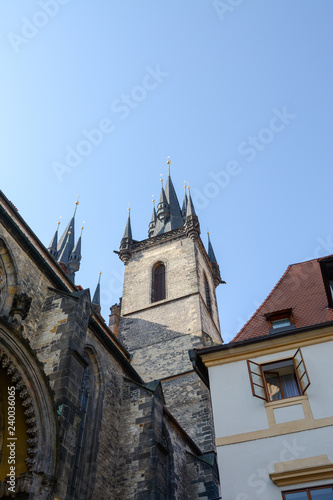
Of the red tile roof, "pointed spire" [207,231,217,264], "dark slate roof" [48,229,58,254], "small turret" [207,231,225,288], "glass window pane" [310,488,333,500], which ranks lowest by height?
"glass window pane" [310,488,333,500]

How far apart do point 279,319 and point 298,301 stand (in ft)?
2.86

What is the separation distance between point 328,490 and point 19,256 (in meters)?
8.19

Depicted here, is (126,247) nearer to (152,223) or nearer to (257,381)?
(152,223)

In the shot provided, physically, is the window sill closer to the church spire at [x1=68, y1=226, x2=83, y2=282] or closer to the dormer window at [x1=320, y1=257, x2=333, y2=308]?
the dormer window at [x1=320, y1=257, x2=333, y2=308]

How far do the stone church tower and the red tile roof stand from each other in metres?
8.52

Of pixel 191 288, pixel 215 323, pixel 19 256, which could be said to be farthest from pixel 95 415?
pixel 215 323

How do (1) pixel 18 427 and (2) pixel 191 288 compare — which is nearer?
(1) pixel 18 427

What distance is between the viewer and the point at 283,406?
8234mm

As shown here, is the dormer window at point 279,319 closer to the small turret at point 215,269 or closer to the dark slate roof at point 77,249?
the small turret at point 215,269

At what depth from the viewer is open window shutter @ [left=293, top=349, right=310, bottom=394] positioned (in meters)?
8.37

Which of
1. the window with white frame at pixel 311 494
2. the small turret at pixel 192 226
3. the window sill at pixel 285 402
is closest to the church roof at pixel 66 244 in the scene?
the small turret at pixel 192 226

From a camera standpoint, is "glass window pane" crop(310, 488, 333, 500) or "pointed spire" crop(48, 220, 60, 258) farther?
"pointed spire" crop(48, 220, 60, 258)

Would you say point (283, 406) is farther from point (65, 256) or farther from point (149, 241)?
point (65, 256)

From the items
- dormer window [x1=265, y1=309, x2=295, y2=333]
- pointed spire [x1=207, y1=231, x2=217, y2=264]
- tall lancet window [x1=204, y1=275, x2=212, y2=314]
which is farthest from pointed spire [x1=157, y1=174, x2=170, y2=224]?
dormer window [x1=265, y1=309, x2=295, y2=333]
